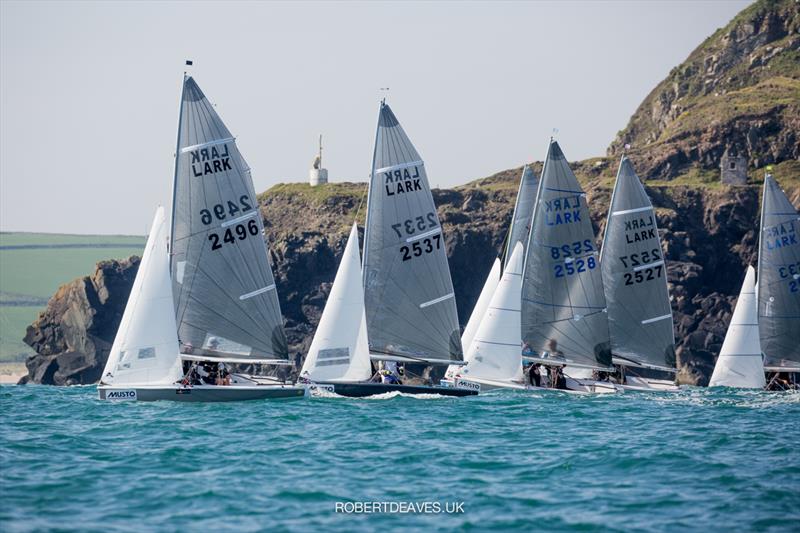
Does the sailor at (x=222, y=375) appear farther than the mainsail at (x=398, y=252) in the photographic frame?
No

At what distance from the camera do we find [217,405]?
131ft

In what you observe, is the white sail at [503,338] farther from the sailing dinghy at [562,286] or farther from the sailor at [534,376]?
the sailing dinghy at [562,286]

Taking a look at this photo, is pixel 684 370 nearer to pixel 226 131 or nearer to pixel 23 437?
pixel 226 131

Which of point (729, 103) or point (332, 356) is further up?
point (729, 103)

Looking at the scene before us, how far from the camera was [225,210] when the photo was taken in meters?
41.7

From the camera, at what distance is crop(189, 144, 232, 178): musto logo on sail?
41344mm

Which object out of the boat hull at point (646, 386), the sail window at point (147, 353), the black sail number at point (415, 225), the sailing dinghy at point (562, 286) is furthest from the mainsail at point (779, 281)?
the sail window at point (147, 353)

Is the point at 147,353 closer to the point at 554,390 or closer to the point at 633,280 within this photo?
the point at 554,390

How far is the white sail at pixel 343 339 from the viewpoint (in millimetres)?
43062

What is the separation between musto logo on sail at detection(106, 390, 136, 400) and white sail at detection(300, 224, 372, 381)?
660cm

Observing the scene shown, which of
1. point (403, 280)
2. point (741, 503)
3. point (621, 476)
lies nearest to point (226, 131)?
point (403, 280)

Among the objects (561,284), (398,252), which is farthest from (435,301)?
(561,284)

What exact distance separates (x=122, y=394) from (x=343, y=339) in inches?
328

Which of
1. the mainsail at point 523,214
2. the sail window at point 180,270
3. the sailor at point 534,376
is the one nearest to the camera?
the sail window at point 180,270
